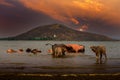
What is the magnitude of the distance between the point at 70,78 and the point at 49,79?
154 centimetres

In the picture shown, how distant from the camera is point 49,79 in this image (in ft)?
63.8

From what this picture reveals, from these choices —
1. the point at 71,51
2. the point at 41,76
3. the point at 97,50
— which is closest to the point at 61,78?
the point at 41,76

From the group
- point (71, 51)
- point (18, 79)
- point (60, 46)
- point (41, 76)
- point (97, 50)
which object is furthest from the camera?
point (71, 51)

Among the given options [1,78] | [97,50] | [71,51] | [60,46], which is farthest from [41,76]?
[71,51]

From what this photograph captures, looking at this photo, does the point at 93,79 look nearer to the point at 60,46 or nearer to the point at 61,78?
the point at 61,78

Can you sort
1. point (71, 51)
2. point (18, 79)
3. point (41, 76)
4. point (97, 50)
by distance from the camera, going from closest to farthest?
point (18, 79) → point (41, 76) → point (97, 50) → point (71, 51)

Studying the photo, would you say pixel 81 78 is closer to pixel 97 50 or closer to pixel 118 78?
pixel 118 78

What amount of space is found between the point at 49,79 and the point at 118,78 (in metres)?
4.98

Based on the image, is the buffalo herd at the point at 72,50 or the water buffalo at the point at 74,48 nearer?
the buffalo herd at the point at 72,50

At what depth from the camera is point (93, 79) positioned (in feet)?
63.9

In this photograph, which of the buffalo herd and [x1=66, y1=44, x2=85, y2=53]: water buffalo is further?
[x1=66, y1=44, x2=85, y2=53]: water buffalo

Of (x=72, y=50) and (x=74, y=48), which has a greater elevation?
→ (x=74, y=48)

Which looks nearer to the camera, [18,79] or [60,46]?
[18,79]

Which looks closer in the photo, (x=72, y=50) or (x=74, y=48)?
(x=72, y=50)
